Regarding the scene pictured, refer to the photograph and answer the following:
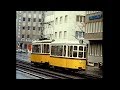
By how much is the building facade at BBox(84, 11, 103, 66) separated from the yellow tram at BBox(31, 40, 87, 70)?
0.34 meters

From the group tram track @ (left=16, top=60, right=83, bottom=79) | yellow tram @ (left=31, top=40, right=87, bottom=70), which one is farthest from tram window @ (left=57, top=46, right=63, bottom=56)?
tram track @ (left=16, top=60, right=83, bottom=79)

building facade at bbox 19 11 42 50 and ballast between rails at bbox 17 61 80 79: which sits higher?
building facade at bbox 19 11 42 50

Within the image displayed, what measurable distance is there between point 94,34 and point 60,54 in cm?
137

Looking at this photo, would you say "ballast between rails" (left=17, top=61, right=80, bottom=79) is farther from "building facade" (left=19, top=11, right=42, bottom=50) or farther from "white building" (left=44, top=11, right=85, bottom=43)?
"white building" (left=44, top=11, right=85, bottom=43)

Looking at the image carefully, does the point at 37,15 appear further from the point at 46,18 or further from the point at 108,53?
the point at 108,53

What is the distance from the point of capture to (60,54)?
10.6 meters

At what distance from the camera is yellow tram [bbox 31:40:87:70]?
393 inches

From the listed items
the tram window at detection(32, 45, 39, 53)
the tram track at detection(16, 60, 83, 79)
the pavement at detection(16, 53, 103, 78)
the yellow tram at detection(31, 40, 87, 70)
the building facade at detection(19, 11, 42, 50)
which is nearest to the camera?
the pavement at detection(16, 53, 103, 78)

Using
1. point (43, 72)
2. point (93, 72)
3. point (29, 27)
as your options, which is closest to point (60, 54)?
point (43, 72)

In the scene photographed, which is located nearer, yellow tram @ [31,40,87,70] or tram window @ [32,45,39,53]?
yellow tram @ [31,40,87,70]

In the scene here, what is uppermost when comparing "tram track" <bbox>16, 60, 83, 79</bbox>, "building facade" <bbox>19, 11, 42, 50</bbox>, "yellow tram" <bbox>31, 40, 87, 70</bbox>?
"building facade" <bbox>19, 11, 42, 50</bbox>
